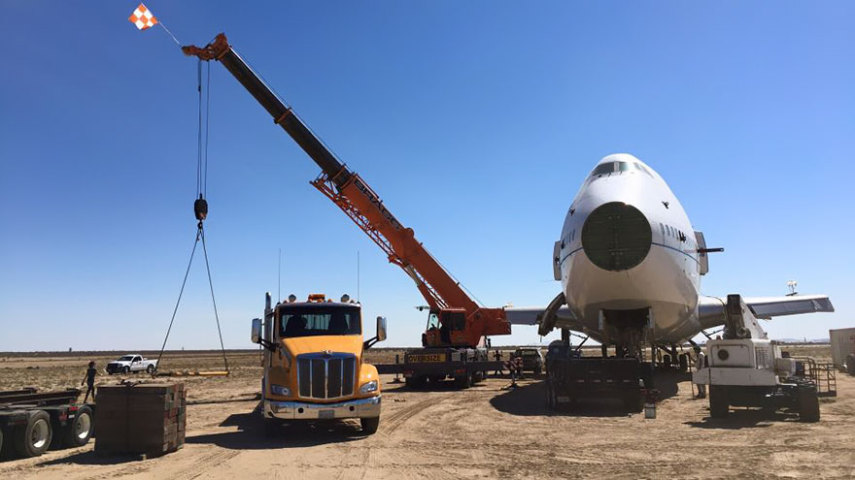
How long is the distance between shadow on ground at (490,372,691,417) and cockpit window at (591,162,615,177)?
6340mm

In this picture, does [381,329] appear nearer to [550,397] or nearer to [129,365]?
[550,397]

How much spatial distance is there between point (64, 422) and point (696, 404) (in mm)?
14666

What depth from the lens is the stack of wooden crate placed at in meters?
9.67

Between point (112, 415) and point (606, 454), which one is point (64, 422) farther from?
point (606, 454)

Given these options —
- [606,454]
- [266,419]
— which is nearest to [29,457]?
[266,419]

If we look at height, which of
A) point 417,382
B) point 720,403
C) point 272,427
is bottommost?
point 417,382

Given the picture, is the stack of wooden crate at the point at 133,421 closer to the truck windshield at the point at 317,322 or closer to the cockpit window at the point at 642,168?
the truck windshield at the point at 317,322

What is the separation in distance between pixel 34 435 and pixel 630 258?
12.6 m

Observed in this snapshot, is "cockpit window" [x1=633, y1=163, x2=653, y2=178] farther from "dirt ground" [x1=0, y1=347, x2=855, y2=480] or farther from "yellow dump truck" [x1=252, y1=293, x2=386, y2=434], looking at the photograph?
"yellow dump truck" [x1=252, y1=293, x2=386, y2=434]

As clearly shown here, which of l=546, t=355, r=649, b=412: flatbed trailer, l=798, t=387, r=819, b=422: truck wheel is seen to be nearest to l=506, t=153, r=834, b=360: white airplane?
l=546, t=355, r=649, b=412: flatbed trailer

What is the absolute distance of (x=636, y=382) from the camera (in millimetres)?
14695

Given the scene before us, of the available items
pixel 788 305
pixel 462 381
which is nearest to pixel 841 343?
pixel 788 305

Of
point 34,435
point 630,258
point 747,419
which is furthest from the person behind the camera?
point 630,258

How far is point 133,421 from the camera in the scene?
31.9ft
